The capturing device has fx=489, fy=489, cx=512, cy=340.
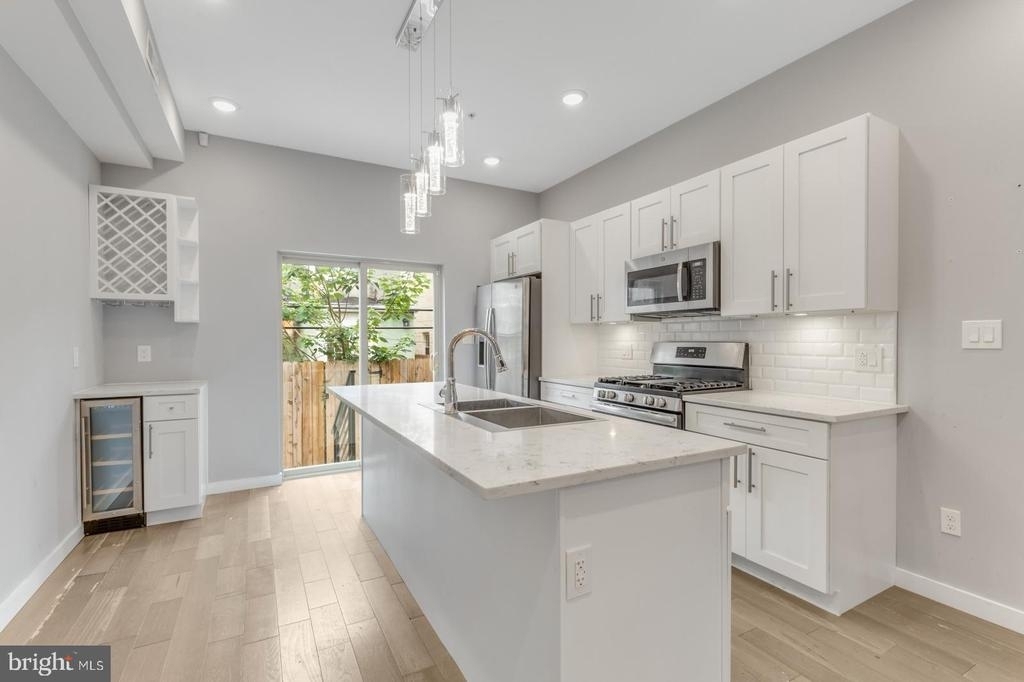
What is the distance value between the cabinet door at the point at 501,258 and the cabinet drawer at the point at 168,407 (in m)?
2.77

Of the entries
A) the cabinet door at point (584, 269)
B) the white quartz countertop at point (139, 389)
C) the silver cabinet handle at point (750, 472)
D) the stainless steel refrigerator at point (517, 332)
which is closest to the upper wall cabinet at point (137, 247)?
the white quartz countertop at point (139, 389)

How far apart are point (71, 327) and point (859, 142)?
4404 millimetres

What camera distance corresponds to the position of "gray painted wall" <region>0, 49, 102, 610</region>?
220 cm

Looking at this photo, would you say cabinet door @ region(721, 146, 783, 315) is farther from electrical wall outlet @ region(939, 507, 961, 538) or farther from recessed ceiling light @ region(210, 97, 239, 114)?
recessed ceiling light @ region(210, 97, 239, 114)

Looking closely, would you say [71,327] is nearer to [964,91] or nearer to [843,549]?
[843,549]

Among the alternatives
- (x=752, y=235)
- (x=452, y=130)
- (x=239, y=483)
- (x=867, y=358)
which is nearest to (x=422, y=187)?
(x=452, y=130)

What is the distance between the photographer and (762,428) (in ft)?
7.80

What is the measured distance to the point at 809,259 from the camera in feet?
8.07

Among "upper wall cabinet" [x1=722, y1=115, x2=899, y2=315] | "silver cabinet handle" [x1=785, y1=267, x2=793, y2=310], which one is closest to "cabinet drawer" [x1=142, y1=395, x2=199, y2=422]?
"upper wall cabinet" [x1=722, y1=115, x2=899, y2=315]

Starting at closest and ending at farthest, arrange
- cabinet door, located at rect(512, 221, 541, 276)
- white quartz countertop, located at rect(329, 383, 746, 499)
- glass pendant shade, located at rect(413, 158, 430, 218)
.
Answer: white quartz countertop, located at rect(329, 383, 746, 499), glass pendant shade, located at rect(413, 158, 430, 218), cabinet door, located at rect(512, 221, 541, 276)

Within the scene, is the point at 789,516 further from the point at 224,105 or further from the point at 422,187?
the point at 224,105

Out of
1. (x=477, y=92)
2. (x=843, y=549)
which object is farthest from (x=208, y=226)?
(x=843, y=549)

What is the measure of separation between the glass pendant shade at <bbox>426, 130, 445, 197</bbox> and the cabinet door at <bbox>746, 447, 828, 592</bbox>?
1970 millimetres

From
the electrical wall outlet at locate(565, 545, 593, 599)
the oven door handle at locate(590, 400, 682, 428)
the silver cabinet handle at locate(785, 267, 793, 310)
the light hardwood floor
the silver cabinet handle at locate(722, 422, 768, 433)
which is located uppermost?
the silver cabinet handle at locate(785, 267, 793, 310)
